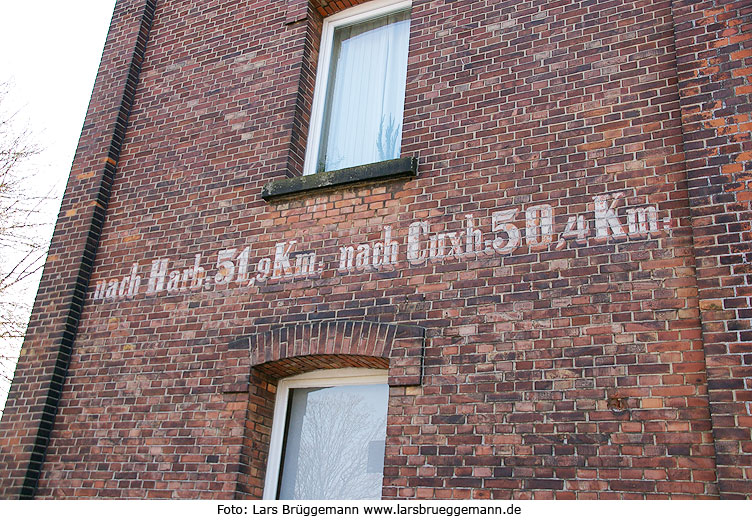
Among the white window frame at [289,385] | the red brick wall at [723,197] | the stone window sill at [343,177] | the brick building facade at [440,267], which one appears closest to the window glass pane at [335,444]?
the white window frame at [289,385]

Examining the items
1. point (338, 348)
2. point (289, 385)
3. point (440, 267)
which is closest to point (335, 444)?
point (289, 385)

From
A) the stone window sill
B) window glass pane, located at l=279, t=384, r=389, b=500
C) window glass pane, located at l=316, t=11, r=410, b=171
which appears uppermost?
window glass pane, located at l=316, t=11, r=410, b=171

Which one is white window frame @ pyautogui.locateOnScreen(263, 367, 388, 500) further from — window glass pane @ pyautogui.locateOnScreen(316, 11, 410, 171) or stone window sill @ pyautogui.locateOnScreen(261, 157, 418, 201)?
window glass pane @ pyautogui.locateOnScreen(316, 11, 410, 171)

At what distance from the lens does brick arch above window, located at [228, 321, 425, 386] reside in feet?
17.6

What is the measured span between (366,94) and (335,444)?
136 inches

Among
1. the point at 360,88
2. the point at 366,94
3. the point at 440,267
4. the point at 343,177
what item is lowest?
the point at 440,267

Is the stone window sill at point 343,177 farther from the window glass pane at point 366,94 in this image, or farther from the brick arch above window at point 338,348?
the brick arch above window at point 338,348

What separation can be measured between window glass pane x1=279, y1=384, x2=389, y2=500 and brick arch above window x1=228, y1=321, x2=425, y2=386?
0.28 metres

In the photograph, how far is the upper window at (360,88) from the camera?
6859 mm

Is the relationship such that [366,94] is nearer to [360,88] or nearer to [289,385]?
[360,88]

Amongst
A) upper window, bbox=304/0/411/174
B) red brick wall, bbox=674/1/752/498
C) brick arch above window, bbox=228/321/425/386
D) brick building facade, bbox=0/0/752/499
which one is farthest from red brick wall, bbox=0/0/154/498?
red brick wall, bbox=674/1/752/498

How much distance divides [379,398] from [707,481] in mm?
2505

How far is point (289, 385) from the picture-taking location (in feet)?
20.4

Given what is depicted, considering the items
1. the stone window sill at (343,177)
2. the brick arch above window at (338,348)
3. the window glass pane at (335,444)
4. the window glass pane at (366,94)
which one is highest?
the window glass pane at (366,94)
